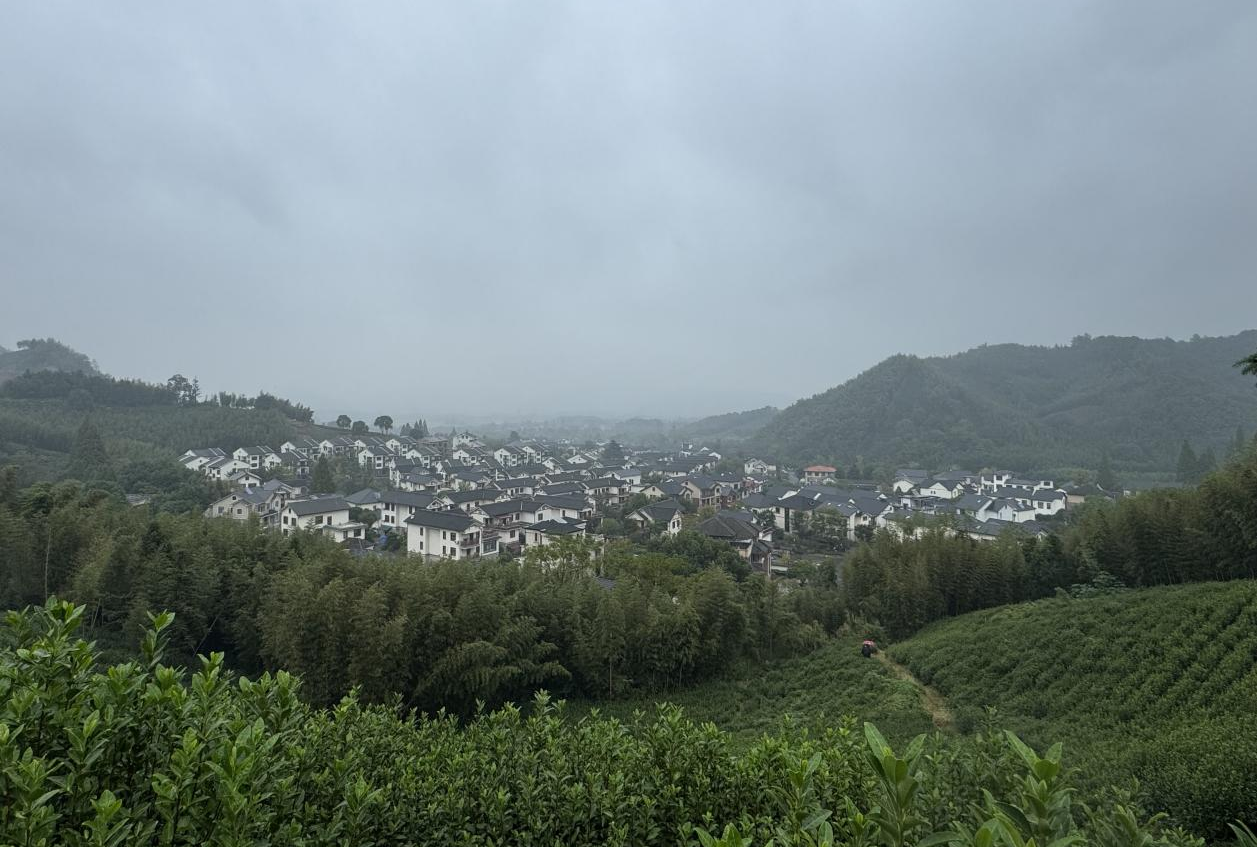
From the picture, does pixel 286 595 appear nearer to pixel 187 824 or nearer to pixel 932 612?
pixel 187 824

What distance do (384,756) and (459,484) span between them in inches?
1417

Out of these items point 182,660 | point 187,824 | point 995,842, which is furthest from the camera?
point 182,660

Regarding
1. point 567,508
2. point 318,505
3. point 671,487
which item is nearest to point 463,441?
point 671,487

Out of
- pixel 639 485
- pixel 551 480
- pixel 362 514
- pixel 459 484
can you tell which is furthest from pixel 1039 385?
pixel 362 514

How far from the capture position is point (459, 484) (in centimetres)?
3709

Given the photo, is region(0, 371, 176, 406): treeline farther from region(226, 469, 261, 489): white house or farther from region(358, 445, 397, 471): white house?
region(226, 469, 261, 489): white house

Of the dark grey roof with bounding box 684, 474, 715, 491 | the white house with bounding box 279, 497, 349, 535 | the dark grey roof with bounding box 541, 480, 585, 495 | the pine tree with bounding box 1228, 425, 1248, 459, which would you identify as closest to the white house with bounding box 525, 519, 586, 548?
the dark grey roof with bounding box 541, 480, 585, 495

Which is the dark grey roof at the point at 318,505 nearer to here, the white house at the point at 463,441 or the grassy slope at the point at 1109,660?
the grassy slope at the point at 1109,660

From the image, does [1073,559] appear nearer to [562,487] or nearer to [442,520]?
[442,520]

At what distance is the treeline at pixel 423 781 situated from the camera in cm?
152

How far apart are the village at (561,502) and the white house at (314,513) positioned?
6 centimetres

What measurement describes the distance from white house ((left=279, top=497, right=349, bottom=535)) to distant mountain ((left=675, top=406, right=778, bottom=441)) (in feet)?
296

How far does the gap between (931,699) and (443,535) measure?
1771 cm

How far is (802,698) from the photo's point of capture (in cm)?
984
